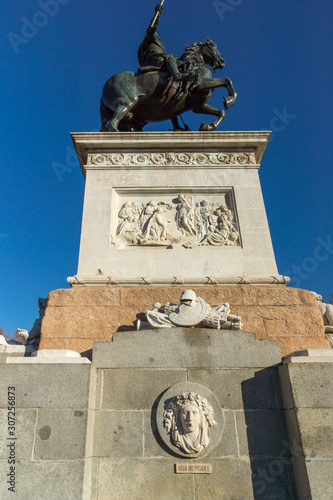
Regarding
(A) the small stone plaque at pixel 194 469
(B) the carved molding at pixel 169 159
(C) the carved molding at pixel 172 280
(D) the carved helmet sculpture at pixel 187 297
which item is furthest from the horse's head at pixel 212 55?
(A) the small stone plaque at pixel 194 469

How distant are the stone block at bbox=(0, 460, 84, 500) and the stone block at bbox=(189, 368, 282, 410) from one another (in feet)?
6.19

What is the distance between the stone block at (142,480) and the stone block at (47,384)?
97 cm

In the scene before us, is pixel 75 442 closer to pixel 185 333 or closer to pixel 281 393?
pixel 185 333

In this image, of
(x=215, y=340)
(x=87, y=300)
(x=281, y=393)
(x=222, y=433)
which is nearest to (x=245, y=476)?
(x=222, y=433)

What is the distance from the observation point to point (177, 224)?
22.9ft

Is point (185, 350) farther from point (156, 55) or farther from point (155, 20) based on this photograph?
point (155, 20)

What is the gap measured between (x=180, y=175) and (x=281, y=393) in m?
4.79

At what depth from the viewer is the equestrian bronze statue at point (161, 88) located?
8.38 m

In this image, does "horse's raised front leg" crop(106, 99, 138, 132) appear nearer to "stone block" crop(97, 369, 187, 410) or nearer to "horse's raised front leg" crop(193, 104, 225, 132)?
"horse's raised front leg" crop(193, 104, 225, 132)

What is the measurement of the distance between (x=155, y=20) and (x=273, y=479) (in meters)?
10.4

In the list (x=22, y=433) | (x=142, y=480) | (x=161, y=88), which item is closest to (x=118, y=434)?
(x=142, y=480)

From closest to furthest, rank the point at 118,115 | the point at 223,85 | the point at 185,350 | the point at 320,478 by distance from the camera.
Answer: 1. the point at 320,478
2. the point at 185,350
3. the point at 118,115
4. the point at 223,85

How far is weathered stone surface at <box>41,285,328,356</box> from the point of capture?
5.61 meters

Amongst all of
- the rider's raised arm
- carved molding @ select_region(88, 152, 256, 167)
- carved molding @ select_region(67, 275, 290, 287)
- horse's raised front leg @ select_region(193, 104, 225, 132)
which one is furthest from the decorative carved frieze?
the rider's raised arm
